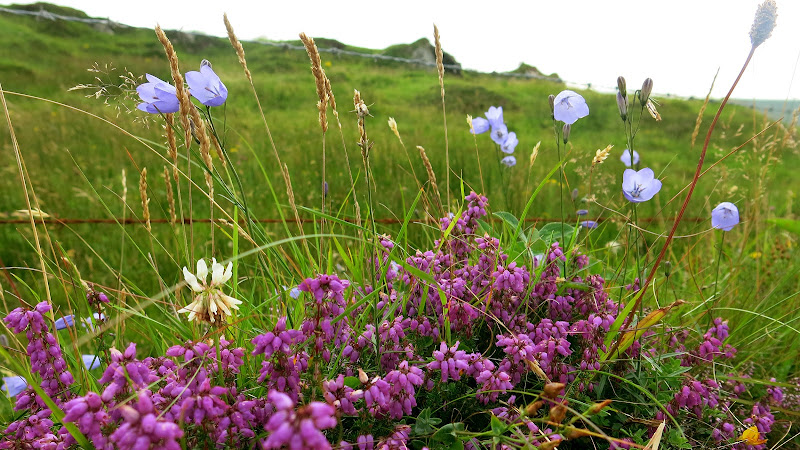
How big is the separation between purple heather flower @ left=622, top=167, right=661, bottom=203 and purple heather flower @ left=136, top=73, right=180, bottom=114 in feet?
5.18

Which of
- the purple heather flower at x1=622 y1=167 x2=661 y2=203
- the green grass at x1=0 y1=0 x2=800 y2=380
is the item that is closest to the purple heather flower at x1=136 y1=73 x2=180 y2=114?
the green grass at x1=0 y1=0 x2=800 y2=380

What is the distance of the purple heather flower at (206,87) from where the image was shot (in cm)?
152

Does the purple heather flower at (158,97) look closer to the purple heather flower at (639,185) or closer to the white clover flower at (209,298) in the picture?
the white clover flower at (209,298)

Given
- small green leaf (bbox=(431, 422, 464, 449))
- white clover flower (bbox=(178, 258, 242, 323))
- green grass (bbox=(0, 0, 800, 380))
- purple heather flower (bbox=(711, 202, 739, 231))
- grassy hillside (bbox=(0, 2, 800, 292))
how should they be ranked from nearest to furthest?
white clover flower (bbox=(178, 258, 242, 323)) < small green leaf (bbox=(431, 422, 464, 449)) < purple heather flower (bbox=(711, 202, 739, 231)) < green grass (bbox=(0, 0, 800, 380)) < grassy hillside (bbox=(0, 2, 800, 292))

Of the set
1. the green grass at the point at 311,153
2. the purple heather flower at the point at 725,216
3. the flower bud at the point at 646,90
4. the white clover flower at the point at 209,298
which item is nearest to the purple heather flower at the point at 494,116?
the green grass at the point at 311,153

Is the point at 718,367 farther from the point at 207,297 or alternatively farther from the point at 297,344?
the point at 207,297

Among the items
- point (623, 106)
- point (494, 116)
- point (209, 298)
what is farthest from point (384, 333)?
point (494, 116)

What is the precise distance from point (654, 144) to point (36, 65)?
652 inches

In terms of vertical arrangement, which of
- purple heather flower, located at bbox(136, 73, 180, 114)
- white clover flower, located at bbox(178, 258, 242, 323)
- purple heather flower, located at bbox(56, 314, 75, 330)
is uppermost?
purple heather flower, located at bbox(136, 73, 180, 114)

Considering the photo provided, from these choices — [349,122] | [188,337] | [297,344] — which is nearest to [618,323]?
[297,344]

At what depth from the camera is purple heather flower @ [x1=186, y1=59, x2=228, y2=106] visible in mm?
1521

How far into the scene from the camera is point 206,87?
1.55 metres

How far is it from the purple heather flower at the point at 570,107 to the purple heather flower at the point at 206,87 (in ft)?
4.02

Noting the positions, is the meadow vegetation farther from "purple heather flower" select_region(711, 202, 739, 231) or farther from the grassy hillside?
the grassy hillside
